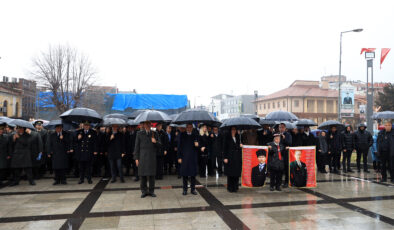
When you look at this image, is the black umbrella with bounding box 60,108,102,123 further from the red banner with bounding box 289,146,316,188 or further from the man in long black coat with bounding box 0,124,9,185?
the red banner with bounding box 289,146,316,188

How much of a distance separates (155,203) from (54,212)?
7.17 ft

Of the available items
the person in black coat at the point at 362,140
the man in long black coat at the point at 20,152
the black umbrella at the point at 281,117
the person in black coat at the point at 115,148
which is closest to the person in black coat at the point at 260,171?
the black umbrella at the point at 281,117

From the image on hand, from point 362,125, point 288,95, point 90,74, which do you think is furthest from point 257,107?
point 362,125

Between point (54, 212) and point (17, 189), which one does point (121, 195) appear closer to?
point (54, 212)

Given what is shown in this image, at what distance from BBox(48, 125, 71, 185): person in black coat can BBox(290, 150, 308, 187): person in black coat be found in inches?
276

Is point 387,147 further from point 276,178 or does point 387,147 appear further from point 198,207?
point 198,207

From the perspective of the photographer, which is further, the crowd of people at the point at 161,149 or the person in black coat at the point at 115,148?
the person in black coat at the point at 115,148

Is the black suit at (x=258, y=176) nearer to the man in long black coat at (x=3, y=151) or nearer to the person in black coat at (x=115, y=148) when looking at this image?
the person in black coat at (x=115, y=148)

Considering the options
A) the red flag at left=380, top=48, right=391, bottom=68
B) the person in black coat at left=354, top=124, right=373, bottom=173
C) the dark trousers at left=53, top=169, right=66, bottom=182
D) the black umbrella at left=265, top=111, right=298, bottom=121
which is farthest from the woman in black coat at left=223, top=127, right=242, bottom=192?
the red flag at left=380, top=48, right=391, bottom=68

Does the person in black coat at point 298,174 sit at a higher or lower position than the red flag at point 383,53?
lower

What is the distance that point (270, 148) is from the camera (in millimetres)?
8016

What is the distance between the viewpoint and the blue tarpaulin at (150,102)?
29.1m

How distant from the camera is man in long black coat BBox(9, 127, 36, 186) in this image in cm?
904

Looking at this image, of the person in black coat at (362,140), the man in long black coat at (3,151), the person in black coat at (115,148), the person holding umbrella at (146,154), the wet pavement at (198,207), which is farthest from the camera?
the person in black coat at (362,140)
